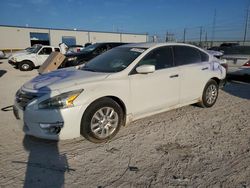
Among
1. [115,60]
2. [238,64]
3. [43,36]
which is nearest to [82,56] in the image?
[238,64]

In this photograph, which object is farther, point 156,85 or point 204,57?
point 204,57

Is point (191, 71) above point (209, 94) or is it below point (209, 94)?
above

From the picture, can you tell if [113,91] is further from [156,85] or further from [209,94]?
[209,94]

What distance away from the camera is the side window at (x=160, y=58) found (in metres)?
4.43

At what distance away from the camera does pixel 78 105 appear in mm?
3475

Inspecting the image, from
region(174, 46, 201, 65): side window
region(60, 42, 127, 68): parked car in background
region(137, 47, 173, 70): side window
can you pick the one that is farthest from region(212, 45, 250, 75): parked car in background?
region(60, 42, 127, 68): parked car in background

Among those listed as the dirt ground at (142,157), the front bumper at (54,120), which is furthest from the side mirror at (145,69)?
the front bumper at (54,120)

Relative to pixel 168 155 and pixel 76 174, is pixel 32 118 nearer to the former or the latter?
pixel 76 174

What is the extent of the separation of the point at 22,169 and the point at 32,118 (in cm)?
73

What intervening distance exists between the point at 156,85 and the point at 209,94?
1926mm

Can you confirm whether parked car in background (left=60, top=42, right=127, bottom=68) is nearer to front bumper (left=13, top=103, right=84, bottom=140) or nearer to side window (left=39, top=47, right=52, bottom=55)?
side window (left=39, top=47, right=52, bottom=55)

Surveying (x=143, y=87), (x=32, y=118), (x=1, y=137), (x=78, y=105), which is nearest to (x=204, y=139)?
(x=143, y=87)

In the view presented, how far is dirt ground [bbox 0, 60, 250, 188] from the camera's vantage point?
9.33 ft

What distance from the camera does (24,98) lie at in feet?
12.0
